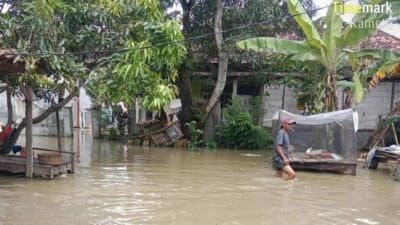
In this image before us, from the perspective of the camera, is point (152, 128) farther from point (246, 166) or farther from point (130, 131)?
point (246, 166)

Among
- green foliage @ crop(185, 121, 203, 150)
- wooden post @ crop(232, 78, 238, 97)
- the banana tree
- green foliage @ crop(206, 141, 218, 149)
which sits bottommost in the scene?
green foliage @ crop(206, 141, 218, 149)

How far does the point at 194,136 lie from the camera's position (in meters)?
19.1

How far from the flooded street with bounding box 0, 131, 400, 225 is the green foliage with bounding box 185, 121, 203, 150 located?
4.72m

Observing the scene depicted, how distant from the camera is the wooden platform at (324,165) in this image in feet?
41.1

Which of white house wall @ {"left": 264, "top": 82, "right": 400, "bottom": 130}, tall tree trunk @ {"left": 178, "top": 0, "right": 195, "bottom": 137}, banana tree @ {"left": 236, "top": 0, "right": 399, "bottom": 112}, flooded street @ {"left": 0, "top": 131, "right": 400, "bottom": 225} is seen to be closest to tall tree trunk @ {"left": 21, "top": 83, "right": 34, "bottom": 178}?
flooded street @ {"left": 0, "top": 131, "right": 400, "bottom": 225}

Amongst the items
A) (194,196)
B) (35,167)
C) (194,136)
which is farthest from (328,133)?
(35,167)

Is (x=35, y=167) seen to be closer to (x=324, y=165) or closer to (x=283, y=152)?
(x=283, y=152)

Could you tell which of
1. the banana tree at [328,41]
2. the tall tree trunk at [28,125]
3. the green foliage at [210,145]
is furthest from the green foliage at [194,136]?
the tall tree trunk at [28,125]

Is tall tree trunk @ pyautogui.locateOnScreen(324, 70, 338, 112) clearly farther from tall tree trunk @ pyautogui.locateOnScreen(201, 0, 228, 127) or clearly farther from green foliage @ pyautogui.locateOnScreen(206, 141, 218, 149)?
green foliage @ pyautogui.locateOnScreen(206, 141, 218, 149)

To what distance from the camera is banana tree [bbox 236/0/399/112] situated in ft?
41.4

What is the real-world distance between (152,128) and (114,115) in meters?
4.34

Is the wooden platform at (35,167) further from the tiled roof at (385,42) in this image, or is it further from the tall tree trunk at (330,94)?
the tiled roof at (385,42)

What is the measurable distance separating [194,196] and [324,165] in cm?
488

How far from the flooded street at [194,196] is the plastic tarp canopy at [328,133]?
0.87 m
